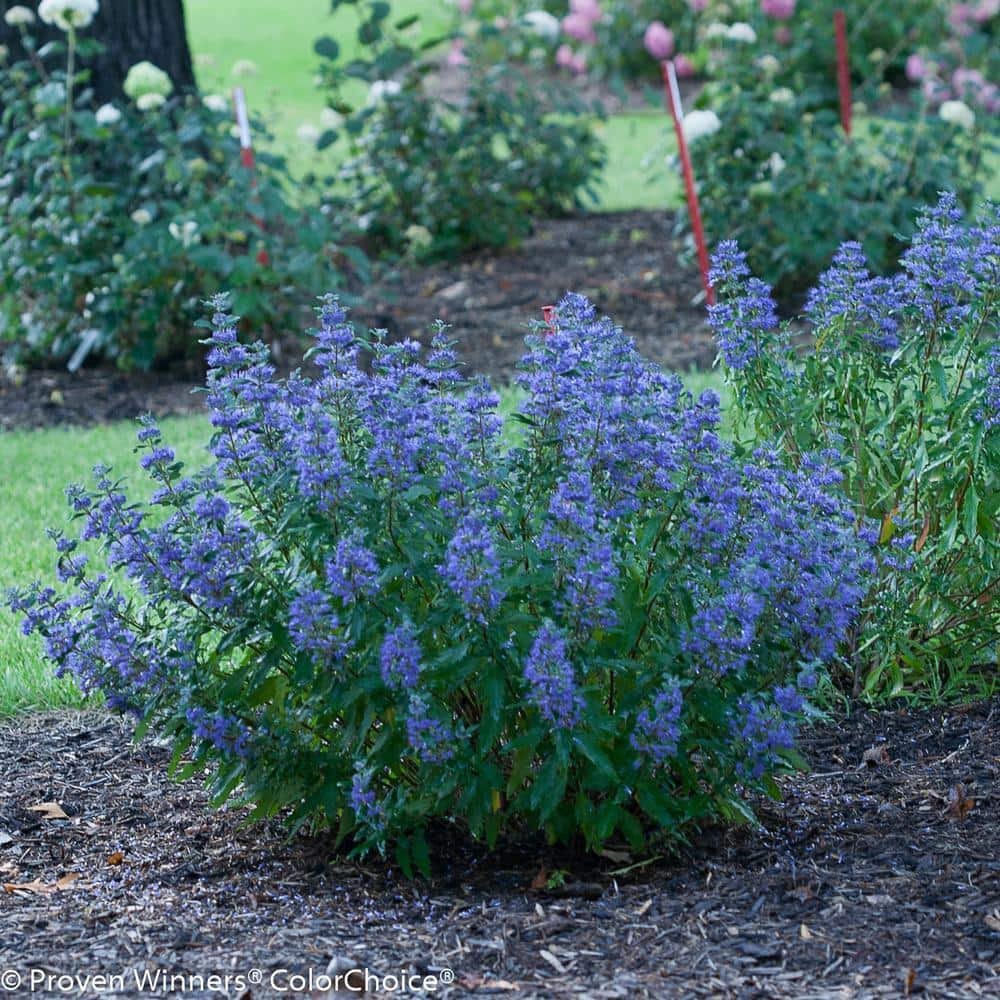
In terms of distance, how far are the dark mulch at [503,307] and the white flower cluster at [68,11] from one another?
1.82 m

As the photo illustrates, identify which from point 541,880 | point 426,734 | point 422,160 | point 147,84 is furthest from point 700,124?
point 426,734

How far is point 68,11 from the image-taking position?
24.3ft

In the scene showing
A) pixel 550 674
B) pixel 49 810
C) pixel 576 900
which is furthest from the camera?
pixel 49 810

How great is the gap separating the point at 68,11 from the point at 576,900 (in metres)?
5.97

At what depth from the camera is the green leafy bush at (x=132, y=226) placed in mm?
7508

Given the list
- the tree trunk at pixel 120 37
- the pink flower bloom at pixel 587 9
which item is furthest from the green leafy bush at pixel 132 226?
the pink flower bloom at pixel 587 9

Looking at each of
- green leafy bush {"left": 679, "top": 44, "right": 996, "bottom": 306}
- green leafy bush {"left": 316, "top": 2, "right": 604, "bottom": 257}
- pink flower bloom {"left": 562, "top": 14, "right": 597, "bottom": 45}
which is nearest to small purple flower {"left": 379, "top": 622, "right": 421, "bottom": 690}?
green leafy bush {"left": 679, "top": 44, "right": 996, "bottom": 306}

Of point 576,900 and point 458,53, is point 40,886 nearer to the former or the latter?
point 576,900

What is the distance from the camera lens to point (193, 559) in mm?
2793

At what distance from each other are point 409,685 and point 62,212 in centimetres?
582

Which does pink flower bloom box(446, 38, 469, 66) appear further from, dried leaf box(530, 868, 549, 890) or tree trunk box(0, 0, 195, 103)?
dried leaf box(530, 868, 549, 890)

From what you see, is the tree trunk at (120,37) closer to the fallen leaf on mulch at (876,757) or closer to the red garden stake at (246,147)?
the red garden stake at (246,147)

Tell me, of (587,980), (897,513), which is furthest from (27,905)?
(897,513)

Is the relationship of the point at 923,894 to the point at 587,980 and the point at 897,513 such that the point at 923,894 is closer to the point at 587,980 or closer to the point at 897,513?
the point at 587,980
